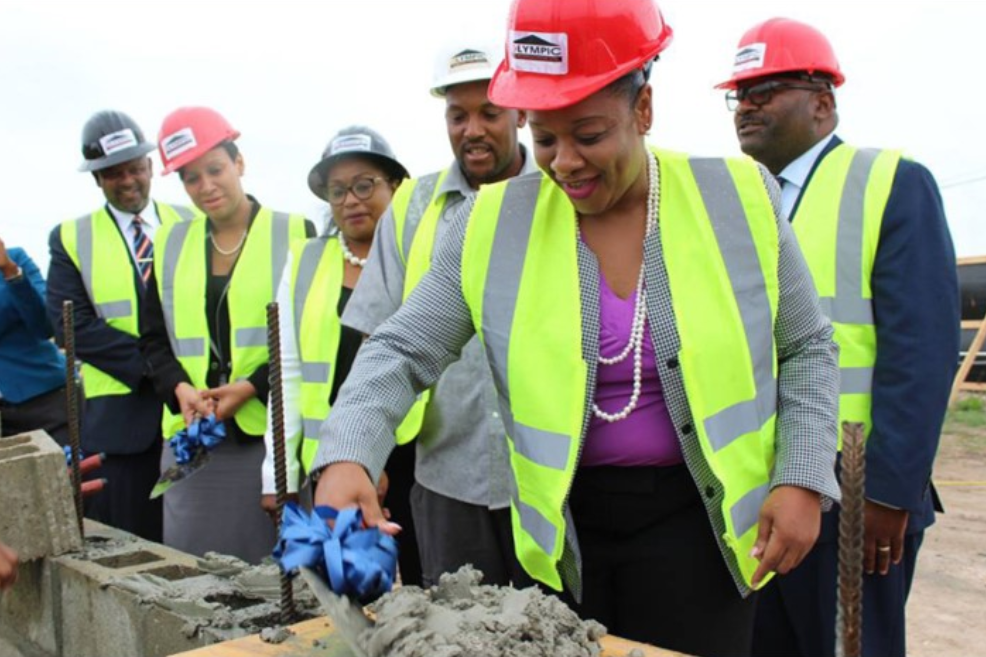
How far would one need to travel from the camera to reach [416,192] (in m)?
3.38

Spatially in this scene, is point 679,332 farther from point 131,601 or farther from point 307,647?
point 131,601

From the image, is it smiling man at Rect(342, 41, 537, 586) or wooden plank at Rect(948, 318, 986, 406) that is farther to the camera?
wooden plank at Rect(948, 318, 986, 406)

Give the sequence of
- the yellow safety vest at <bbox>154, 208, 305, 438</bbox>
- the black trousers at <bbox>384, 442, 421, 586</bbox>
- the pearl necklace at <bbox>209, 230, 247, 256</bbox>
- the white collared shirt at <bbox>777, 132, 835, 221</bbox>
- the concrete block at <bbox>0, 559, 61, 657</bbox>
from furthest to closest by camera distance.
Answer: the pearl necklace at <bbox>209, 230, 247, 256</bbox>, the yellow safety vest at <bbox>154, 208, 305, 438</bbox>, the concrete block at <bbox>0, 559, 61, 657</bbox>, the black trousers at <bbox>384, 442, 421, 586</bbox>, the white collared shirt at <bbox>777, 132, 835, 221</bbox>

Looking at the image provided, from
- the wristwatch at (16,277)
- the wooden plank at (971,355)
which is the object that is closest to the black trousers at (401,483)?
the wristwatch at (16,277)

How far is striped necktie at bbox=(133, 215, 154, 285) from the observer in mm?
5180

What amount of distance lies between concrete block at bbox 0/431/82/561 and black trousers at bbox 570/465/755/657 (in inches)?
100

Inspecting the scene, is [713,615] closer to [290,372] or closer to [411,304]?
[411,304]

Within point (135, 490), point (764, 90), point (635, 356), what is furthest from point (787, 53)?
point (135, 490)

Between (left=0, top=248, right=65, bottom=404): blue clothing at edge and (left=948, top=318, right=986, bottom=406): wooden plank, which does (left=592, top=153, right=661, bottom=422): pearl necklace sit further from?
(left=948, top=318, right=986, bottom=406): wooden plank

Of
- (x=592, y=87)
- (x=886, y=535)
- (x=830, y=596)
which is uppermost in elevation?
(x=592, y=87)

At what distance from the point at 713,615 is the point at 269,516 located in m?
2.36

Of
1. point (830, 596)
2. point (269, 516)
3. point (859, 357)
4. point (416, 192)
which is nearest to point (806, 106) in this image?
point (859, 357)

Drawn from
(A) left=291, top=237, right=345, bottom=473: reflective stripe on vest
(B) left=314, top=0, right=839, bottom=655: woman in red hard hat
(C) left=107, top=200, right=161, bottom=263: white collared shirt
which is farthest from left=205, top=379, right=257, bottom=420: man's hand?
(B) left=314, top=0, right=839, bottom=655: woman in red hard hat

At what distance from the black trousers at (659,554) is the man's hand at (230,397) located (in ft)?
7.31
